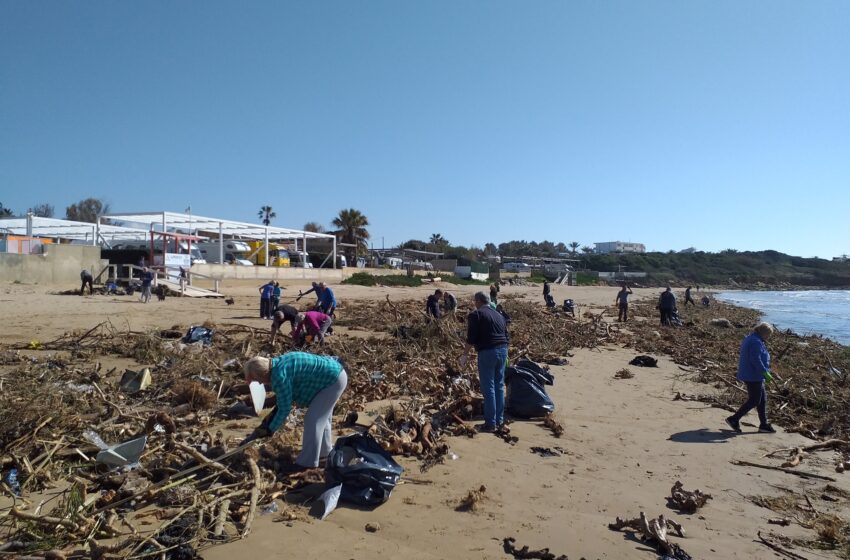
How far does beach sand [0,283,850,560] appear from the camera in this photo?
149 inches

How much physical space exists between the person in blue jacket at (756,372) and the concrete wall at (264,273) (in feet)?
85.9

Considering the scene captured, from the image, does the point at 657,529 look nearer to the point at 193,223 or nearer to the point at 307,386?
the point at 307,386

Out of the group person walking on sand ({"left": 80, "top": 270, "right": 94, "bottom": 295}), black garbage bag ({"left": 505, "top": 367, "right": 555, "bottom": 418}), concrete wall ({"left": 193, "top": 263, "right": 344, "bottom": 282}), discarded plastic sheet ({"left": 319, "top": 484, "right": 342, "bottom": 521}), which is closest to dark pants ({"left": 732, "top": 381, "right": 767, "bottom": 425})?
black garbage bag ({"left": 505, "top": 367, "right": 555, "bottom": 418})

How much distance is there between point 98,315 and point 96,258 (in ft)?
41.7

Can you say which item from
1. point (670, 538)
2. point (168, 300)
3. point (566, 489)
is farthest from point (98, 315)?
point (670, 538)

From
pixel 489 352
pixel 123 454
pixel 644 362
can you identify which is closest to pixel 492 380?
pixel 489 352

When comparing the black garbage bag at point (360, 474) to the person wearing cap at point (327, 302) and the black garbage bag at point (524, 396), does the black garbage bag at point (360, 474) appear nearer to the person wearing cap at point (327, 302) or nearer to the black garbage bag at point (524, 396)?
the black garbage bag at point (524, 396)

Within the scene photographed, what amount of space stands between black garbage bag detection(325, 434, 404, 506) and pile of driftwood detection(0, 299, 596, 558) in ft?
1.09

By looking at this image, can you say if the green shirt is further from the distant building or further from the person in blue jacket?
the distant building

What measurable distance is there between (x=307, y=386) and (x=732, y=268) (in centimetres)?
11928

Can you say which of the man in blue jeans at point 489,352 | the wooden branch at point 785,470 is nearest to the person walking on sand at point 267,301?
the man in blue jeans at point 489,352

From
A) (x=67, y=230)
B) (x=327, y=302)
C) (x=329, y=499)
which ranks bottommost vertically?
(x=329, y=499)

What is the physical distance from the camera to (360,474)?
430 cm

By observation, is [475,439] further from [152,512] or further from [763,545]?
[152,512]
